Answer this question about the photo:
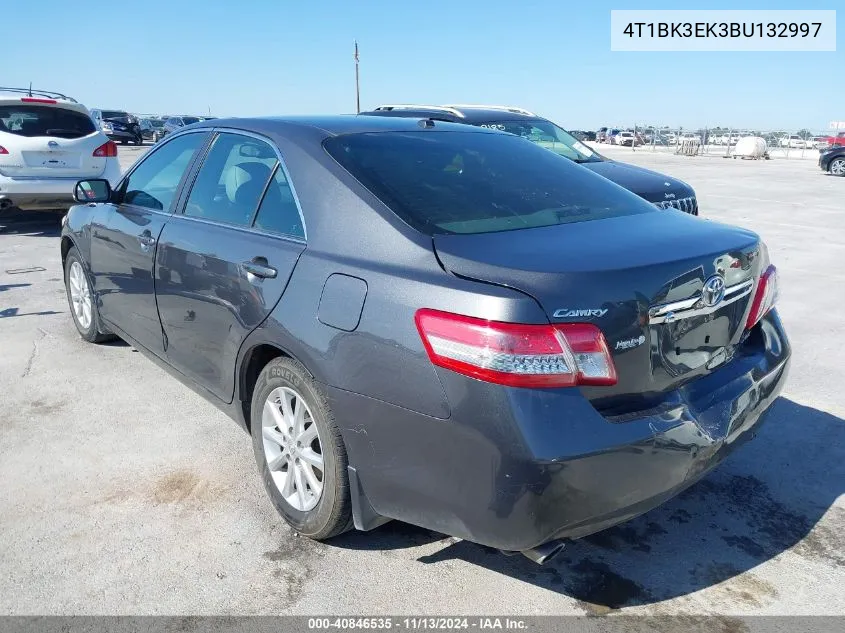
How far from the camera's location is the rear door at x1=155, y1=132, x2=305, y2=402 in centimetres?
295

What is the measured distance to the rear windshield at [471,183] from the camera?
2762mm

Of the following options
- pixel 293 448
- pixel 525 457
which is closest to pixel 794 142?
pixel 293 448

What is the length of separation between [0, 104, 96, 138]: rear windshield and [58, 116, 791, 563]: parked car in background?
676 cm

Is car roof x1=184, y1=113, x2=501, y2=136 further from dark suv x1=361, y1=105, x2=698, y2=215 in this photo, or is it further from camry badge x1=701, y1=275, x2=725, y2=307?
dark suv x1=361, y1=105, x2=698, y2=215

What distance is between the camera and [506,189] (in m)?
3.12

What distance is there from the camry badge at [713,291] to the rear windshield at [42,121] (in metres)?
9.02

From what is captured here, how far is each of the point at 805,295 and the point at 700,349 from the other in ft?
16.8

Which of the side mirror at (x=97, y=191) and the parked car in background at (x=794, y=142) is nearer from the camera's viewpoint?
the side mirror at (x=97, y=191)

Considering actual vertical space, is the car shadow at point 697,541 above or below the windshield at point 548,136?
below

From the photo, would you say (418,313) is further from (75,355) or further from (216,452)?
(75,355)

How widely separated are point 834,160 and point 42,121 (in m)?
23.2

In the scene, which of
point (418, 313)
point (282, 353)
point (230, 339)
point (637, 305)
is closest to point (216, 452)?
point (230, 339)

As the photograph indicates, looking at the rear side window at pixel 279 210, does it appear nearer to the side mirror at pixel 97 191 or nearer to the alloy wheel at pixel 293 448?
the alloy wheel at pixel 293 448

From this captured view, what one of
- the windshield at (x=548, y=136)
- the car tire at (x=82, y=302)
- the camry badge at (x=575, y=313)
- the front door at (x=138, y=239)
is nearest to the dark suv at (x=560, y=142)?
the windshield at (x=548, y=136)
